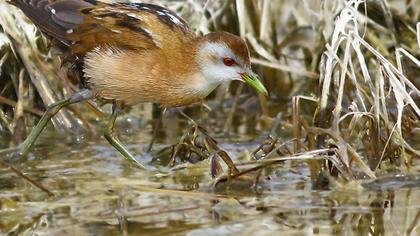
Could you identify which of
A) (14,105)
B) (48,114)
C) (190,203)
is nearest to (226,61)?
(190,203)

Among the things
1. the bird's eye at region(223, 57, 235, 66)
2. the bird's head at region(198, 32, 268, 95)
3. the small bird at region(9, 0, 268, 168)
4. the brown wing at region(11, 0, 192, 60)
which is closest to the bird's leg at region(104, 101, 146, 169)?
the small bird at region(9, 0, 268, 168)

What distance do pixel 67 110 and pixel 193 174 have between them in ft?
4.52

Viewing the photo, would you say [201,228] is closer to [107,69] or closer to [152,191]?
[152,191]

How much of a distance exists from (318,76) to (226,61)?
1301mm

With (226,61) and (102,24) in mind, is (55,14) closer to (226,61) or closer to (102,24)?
(102,24)

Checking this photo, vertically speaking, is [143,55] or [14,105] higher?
[143,55]

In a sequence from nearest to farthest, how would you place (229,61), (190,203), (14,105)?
(190,203), (229,61), (14,105)

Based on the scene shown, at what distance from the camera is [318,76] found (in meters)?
6.35

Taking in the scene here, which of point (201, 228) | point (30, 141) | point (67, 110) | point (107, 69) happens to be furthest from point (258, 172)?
point (67, 110)

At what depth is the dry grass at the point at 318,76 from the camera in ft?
15.8

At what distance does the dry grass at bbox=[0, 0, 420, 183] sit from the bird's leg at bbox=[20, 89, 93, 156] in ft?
1.22

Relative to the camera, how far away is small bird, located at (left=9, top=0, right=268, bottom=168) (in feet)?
17.1

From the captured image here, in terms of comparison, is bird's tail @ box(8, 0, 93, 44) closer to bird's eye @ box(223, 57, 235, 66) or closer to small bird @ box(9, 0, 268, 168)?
small bird @ box(9, 0, 268, 168)

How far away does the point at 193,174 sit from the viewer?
17.5 ft
